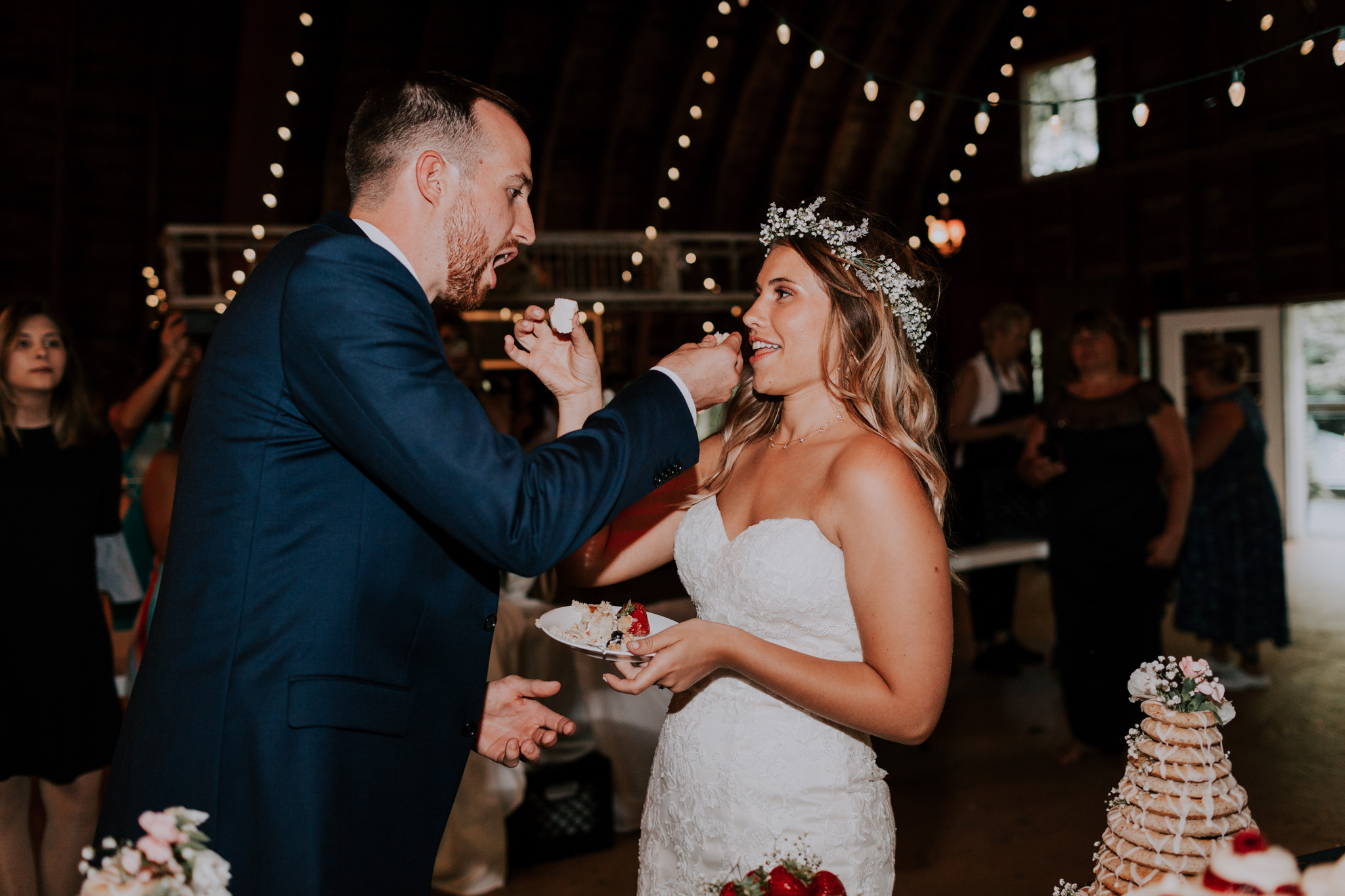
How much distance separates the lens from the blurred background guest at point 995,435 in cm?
550

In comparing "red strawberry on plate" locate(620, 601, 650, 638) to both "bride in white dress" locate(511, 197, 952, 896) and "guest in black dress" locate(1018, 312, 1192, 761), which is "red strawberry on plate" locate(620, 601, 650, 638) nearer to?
"bride in white dress" locate(511, 197, 952, 896)

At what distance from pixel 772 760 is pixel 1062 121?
1095 cm

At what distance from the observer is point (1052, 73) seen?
10.9 m

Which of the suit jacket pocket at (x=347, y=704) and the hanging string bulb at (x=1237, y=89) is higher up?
the hanging string bulb at (x=1237, y=89)

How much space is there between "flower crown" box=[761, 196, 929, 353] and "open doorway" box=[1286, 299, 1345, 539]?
9092 millimetres

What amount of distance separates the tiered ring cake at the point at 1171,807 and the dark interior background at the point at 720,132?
754cm

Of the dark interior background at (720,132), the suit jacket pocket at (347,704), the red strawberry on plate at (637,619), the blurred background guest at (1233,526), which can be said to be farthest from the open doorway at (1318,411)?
the suit jacket pocket at (347,704)

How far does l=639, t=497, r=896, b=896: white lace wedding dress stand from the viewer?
68.9 inches

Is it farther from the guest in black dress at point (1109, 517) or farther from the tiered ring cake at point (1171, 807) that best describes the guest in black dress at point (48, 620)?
the guest in black dress at point (1109, 517)

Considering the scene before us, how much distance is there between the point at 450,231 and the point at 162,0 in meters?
8.47

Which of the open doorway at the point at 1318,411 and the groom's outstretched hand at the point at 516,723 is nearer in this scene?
the groom's outstretched hand at the point at 516,723

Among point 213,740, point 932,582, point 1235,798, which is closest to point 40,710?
point 213,740

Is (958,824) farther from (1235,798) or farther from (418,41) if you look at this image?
(418,41)

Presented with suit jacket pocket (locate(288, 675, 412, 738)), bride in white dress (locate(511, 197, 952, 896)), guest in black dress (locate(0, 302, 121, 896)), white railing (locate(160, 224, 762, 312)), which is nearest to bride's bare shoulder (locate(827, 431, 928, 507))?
bride in white dress (locate(511, 197, 952, 896))
